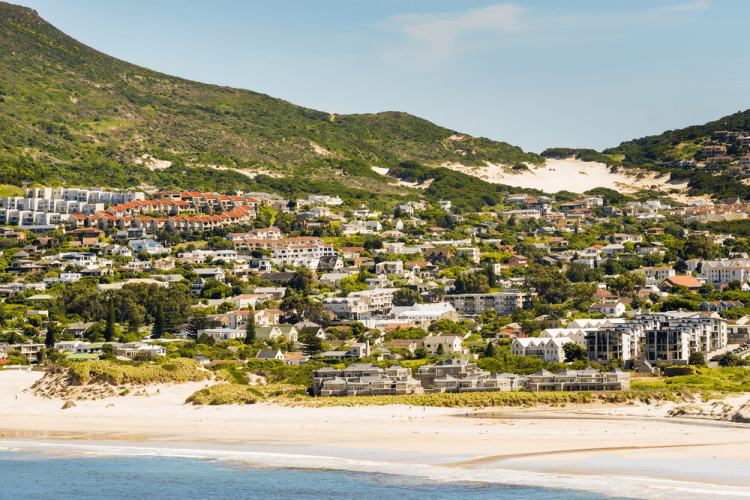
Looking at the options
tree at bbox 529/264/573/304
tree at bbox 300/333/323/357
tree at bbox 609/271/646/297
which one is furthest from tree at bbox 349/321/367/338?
tree at bbox 609/271/646/297

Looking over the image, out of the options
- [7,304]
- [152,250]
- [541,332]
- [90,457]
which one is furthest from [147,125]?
[90,457]

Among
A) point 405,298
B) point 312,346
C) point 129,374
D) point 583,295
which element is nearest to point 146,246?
point 405,298

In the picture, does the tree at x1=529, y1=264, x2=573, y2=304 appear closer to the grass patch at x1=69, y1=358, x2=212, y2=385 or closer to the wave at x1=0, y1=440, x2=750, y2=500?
the grass patch at x1=69, y1=358, x2=212, y2=385

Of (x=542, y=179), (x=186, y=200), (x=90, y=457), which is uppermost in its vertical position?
(x=542, y=179)

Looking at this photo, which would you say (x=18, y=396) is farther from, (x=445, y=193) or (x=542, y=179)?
(x=542, y=179)

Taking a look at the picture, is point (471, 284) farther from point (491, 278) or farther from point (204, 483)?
point (204, 483)

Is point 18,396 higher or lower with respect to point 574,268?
lower

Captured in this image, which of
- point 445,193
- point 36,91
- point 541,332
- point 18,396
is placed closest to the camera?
point 18,396
